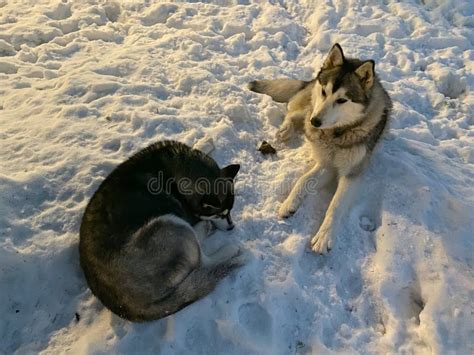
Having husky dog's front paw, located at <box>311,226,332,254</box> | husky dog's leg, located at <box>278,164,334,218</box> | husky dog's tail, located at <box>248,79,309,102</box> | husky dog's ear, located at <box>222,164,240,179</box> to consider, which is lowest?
husky dog's front paw, located at <box>311,226,332,254</box>

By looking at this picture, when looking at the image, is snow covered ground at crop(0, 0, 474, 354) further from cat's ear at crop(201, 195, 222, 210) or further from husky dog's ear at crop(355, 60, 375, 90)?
husky dog's ear at crop(355, 60, 375, 90)

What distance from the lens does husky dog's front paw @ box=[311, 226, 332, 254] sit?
3.96m

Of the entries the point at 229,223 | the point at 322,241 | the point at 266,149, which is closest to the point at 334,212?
the point at 322,241

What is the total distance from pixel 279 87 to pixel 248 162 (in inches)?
45.4

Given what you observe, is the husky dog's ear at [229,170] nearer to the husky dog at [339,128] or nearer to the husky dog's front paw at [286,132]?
the husky dog at [339,128]

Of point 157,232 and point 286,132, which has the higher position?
point 157,232

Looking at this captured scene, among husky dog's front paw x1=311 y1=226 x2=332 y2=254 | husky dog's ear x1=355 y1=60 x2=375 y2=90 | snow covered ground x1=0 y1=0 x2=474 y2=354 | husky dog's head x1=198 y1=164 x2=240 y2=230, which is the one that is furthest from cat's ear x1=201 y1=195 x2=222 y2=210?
husky dog's ear x1=355 y1=60 x2=375 y2=90

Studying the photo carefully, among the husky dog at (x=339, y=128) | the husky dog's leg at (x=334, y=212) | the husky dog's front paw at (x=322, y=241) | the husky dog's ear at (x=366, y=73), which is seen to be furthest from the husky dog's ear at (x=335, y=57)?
the husky dog's front paw at (x=322, y=241)

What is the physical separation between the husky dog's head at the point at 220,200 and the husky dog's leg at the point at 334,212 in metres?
0.82

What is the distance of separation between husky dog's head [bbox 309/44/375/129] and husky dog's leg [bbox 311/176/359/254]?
0.59 m

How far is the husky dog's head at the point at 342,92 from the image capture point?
161 inches

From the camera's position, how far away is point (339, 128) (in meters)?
4.39

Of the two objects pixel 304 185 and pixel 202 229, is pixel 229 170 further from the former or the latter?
pixel 304 185

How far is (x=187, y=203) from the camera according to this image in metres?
3.95
